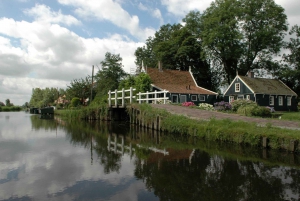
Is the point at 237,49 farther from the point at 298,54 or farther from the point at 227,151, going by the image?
the point at 227,151

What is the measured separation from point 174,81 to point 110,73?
963cm

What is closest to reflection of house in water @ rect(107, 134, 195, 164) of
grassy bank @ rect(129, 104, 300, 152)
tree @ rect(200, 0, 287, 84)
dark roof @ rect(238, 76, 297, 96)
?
grassy bank @ rect(129, 104, 300, 152)

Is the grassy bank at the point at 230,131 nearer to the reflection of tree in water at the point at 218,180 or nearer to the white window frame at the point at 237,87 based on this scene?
the reflection of tree in water at the point at 218,180

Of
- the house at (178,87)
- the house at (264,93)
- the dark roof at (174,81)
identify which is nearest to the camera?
the house at (178,87)

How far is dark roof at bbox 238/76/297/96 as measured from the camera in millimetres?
32722

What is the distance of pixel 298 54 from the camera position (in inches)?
1496

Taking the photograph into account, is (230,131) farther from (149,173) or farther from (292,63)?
(292,63)

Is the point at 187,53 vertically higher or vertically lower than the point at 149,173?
→ higher

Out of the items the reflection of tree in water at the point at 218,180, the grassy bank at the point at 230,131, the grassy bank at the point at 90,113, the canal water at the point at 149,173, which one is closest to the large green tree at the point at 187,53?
the grassy bank at the point at 90,113

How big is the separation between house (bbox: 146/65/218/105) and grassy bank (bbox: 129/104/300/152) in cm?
1490

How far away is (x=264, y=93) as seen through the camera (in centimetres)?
3231

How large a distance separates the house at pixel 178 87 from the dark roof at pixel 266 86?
4490mm

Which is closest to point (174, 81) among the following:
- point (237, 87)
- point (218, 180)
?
point (237, 87)

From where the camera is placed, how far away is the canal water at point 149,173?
6.09 meters
